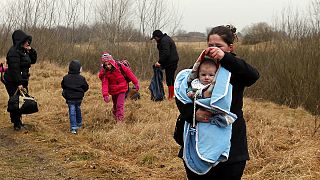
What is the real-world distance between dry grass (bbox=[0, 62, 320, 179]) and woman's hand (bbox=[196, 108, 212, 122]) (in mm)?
2575

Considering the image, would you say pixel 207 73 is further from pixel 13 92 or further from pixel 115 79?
pixel 13 92

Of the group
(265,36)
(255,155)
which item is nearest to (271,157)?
(255,155)

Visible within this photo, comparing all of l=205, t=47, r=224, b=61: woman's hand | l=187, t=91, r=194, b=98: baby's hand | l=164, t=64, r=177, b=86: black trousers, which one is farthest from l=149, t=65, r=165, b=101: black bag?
l=205, t=47, r=224, b=61: woman's hand

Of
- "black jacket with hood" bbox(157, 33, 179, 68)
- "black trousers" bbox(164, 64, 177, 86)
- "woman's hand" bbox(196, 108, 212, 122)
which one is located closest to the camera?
"woman's hand" bbox(196, 108, 212, 122)

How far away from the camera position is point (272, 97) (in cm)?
1441

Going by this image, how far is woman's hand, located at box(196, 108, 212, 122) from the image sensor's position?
2.83m

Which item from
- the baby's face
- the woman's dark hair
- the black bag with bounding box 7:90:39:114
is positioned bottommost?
the black bag with bounding box 7:90:39:114

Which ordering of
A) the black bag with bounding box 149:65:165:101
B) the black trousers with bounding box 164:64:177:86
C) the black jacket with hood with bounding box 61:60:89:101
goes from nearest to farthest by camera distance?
the black jacket with hood with bounding box 61:60:89:101
the black trousers with bounding box 164:64:177:86
the black bag with bounding box 149:65:165:101

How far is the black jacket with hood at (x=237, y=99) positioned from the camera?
2750 millimetres

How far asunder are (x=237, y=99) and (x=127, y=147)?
4144 millimetres

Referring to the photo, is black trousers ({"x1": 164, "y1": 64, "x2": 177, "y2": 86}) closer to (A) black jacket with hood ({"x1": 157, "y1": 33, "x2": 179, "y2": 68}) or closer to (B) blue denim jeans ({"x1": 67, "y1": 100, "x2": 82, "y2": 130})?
(A) black jacket with hood ({"x1": 157, "y1": 33, "x2": 179, "y2": 68})

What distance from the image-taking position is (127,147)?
6805 millimetres

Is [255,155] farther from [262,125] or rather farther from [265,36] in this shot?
[265,36]

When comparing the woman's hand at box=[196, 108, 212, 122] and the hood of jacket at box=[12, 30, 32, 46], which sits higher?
the hood of jacket at box=[12, 30, 32, 46]
